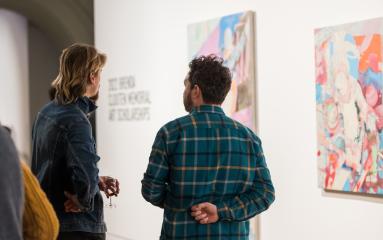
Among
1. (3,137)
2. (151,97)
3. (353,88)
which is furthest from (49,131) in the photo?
(151,97)

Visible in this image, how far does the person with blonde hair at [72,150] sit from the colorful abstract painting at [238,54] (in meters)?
1.76

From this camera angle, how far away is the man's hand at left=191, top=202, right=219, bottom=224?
227 centimetres

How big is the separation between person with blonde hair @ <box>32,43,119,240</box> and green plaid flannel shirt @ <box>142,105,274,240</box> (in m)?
0.35

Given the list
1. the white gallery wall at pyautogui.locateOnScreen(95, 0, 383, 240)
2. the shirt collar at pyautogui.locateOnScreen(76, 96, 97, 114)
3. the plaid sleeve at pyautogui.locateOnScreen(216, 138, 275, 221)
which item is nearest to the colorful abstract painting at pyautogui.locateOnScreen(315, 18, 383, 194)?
the white gallery wall at pyautogui.locateOnScreen(95, 0, 383, 240)

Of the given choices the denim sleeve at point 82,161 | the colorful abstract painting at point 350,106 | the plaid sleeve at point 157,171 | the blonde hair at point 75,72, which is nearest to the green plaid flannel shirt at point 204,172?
the plaid sleeve at point 157,171

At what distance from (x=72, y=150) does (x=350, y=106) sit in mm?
1849

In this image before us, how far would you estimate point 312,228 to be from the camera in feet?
13.0

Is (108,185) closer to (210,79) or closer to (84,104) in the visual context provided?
(84,104)

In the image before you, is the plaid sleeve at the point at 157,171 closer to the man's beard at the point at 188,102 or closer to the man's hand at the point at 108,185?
the man's beard at the point at 188,102

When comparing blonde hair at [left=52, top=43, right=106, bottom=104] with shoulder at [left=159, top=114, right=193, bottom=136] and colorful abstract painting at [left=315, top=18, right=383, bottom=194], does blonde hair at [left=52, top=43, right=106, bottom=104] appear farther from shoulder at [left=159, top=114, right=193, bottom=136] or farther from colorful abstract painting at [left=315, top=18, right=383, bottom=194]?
colorful abstract painting at [left=315, top=18, right=383, bottom=194]

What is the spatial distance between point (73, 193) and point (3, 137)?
1.23m

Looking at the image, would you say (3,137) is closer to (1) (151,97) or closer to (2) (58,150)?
(2) (58,150)

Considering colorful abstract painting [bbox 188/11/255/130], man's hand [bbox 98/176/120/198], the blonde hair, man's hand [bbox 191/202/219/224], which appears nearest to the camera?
man's hand [bbox 191/202/219/224]

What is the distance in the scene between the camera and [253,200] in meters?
2.37
